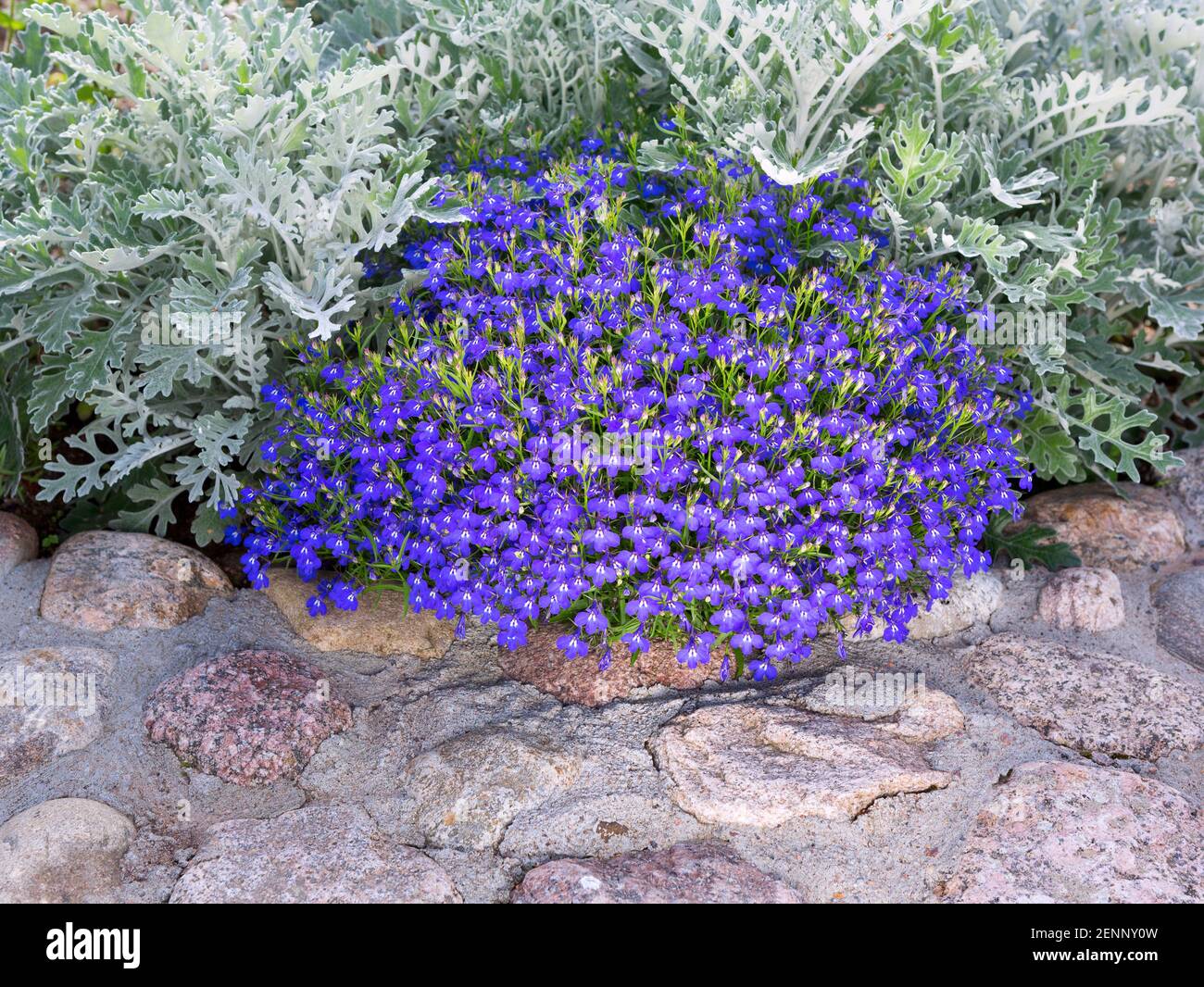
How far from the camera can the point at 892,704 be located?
2.79 meters

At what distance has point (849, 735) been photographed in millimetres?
2660

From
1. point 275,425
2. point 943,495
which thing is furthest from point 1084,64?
point 275,425

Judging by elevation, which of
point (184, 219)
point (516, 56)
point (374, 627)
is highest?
point (516, 56)

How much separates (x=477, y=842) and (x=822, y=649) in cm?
107

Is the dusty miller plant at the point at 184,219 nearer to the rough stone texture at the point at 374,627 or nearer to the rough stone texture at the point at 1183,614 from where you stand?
the rough stone texture at the point at 374,627

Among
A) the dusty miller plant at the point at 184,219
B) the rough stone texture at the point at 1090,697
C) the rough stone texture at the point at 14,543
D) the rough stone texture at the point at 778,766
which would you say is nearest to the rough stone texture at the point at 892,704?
the rough stone texture at the point at 778,766

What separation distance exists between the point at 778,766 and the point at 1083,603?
3.61 feet

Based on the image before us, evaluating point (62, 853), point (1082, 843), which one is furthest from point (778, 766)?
point (62, 853)

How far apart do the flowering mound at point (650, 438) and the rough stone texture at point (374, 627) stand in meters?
0.08

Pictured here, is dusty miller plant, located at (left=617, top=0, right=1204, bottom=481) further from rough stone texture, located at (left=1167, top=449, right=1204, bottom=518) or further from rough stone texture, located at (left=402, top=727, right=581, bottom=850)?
rough stone texture, located at (left=402, top=727, right=581, bottom=850)

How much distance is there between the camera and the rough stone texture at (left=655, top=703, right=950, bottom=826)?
2506mm

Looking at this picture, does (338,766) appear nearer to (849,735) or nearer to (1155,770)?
(849,735)

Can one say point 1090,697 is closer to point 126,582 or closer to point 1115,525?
point 1115,525

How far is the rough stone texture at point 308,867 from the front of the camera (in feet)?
7.63
